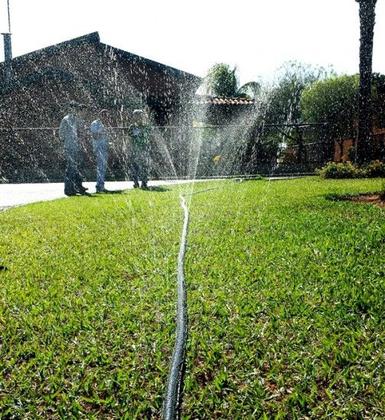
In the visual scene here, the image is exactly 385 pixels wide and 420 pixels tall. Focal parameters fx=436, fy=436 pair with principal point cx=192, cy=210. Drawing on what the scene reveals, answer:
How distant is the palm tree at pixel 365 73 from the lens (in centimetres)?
1309

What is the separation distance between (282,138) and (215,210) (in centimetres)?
1545

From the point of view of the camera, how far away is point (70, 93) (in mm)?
20078

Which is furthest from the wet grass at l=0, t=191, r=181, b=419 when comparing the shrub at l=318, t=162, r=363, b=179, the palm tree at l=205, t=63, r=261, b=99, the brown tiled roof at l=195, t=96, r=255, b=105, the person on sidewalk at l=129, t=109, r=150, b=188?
the palm tree at l=205, t=63, r=261, b=99

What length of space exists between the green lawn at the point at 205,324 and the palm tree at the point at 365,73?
33.6 ft

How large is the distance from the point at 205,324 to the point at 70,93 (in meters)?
19.7

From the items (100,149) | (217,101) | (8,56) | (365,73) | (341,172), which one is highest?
(8,56)

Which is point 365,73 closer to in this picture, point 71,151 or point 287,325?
point 71,151

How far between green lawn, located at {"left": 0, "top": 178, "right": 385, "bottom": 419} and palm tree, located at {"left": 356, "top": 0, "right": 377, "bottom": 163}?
10252 millimetres

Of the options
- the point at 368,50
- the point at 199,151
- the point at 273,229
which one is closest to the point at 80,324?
the point at 273,229

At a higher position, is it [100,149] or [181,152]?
[100,149]

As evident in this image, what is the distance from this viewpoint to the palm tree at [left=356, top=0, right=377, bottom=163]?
13.1 metres

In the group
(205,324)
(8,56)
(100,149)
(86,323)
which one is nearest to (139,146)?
(100,149)

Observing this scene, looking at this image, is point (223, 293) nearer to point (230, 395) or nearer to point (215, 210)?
point (230, 395)

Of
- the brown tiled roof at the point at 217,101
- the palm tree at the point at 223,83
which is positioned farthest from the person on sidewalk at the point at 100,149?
the palm tree at the point at 223,83
